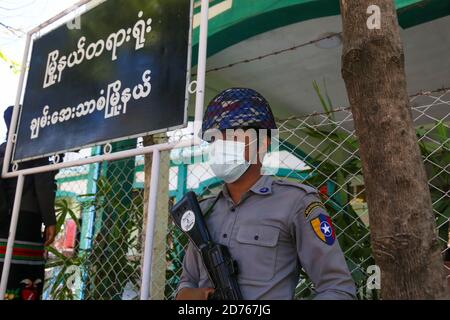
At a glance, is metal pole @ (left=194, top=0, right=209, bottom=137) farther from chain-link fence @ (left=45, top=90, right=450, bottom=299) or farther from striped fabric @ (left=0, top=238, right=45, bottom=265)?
striped fabric @ (left=0, top=238, right=45, bottom=265)

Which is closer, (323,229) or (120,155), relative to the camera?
(323,229)

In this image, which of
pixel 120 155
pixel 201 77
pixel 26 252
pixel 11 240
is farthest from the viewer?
pixel 26 252

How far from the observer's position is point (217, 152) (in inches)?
55.4

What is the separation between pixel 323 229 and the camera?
119 cm

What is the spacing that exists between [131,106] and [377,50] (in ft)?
3.62

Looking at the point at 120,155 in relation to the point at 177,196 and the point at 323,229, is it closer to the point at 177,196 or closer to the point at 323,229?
the point at 323,229

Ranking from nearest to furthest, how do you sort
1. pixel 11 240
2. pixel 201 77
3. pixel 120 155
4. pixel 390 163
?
1. pixel 390 163
2. pixel 201 77
3. pixel 120 155
4. pixel 11 240

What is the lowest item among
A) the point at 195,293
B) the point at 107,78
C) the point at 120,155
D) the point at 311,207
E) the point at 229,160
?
the point at 195,293

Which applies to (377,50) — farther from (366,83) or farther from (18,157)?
(18,157)

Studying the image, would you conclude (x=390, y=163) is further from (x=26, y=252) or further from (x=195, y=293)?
(x=26, y=252)

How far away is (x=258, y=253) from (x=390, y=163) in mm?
530

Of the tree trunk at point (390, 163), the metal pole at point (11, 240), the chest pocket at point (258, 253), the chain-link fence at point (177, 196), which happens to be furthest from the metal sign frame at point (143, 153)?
the tree trunk at point (390, 163)

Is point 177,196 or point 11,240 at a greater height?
point 177,196

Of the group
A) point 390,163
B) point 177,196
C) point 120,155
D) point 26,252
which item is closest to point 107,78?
point 120,155
